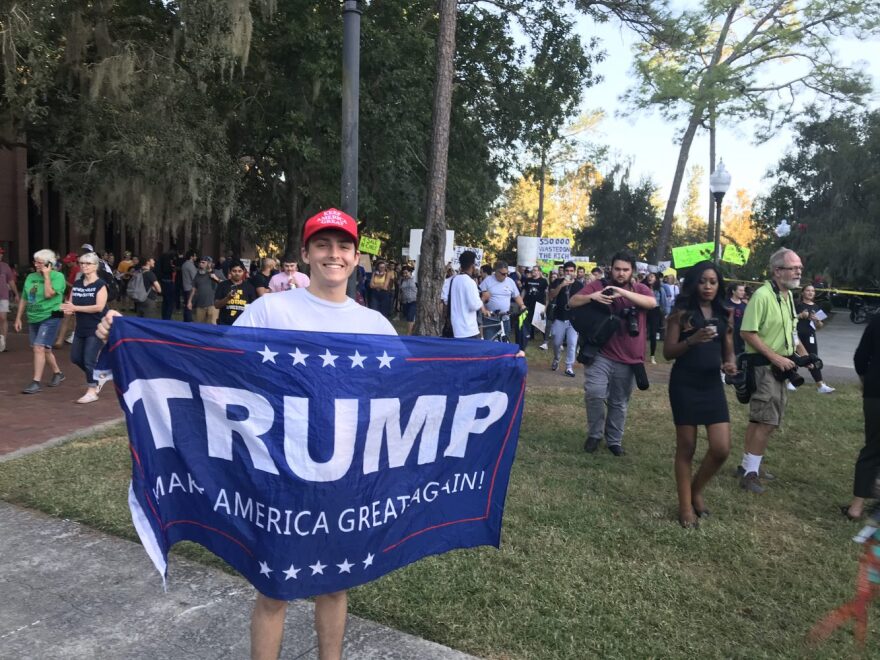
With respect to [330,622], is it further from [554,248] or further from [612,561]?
[554,248]

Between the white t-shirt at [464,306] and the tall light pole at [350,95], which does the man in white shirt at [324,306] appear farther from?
the white t-shirt at [464,306]

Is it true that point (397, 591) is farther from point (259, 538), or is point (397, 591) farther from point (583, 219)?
point (583, 219)

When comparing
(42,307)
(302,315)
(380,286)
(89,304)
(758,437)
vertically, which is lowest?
(758,437)

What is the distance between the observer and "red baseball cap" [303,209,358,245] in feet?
8.44

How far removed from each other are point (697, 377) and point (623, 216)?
4266 centimetres

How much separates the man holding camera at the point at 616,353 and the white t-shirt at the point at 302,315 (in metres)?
3.73

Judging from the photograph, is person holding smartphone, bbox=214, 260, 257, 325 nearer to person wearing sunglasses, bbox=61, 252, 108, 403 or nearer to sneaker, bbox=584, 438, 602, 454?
person wearing sunglasses, bbox=61, 252, 108, 403

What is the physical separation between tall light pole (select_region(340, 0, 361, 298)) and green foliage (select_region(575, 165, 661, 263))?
4000 centimetres

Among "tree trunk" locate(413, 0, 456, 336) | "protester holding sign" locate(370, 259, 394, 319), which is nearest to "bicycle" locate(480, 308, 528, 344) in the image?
"tree trunk" locate(413, 0, 456, 336)

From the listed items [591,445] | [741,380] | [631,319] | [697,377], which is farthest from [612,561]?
[631,319]

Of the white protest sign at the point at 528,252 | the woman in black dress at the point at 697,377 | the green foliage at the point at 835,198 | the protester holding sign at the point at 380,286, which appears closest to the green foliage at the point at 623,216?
the green foliage at the point at 835,198

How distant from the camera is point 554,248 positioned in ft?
73.1

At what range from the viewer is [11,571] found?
12.3ft

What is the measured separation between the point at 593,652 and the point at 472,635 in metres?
0.55
